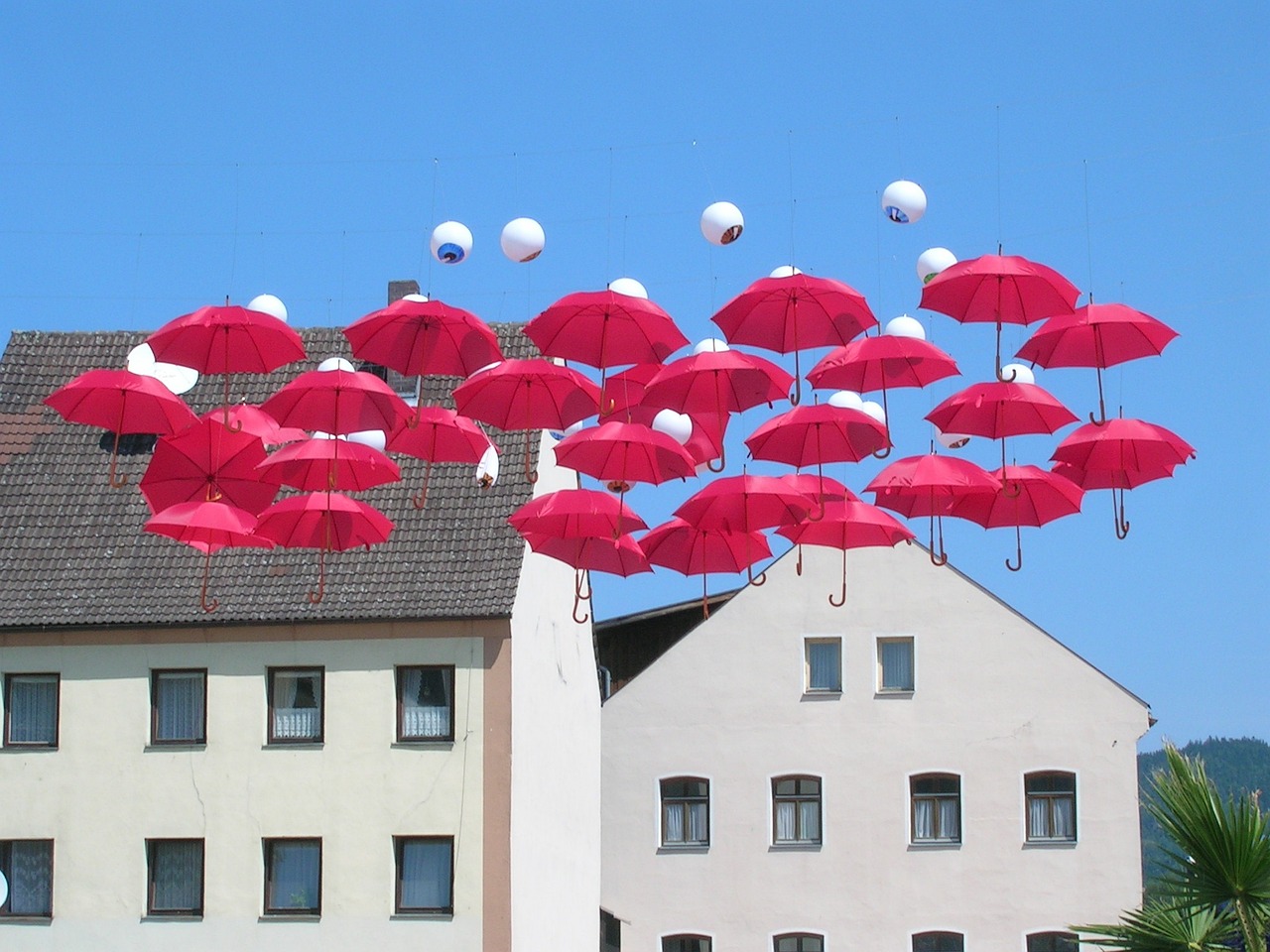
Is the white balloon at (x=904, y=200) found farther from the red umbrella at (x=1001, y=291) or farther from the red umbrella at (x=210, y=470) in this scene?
the red umbrella at (x=210, y=470)

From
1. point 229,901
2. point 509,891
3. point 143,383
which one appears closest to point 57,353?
point 229,901

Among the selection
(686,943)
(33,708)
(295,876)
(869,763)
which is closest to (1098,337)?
(295,876)

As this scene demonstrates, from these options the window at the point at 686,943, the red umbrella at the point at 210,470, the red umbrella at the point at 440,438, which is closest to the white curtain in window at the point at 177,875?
the red umbrella at the point at 210,470

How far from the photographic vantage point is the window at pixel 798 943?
3572 centimetres

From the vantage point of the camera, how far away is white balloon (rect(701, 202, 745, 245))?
17.0 meters

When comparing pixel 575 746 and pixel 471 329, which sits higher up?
pixel 471 329

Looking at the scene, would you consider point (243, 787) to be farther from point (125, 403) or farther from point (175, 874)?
point (125, 403)

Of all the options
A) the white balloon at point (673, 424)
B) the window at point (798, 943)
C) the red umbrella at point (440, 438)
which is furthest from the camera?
the window at point (798, 943)

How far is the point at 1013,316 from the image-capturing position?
15438 millimetres

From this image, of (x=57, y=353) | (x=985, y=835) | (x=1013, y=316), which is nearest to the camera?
(x=1013, y=316)

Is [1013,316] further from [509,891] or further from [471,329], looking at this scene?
[509,891]

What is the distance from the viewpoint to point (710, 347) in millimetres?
15984

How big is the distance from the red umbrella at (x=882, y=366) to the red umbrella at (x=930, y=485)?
317 mm

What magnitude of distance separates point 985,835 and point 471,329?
895 inches
